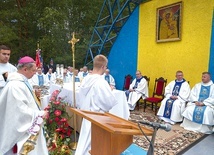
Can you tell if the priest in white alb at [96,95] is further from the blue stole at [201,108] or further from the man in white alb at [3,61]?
the blue stole at [201,108]

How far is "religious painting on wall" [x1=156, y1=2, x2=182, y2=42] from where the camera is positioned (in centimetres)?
619

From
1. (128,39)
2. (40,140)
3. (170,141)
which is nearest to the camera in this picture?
(40,140)

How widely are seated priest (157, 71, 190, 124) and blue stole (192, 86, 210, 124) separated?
17.9 inches

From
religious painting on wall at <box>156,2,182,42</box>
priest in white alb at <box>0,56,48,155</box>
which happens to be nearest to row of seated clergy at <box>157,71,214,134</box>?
religious painting on wall at <box>156,2,182,42</box>

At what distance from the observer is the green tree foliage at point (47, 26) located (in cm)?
1429

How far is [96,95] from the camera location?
2.72 meters

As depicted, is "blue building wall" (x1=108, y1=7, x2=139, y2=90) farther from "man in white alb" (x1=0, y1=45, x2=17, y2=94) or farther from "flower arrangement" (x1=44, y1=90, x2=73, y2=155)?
"man in white alb" (x1=0, y1=45, x2=17, y2=94)

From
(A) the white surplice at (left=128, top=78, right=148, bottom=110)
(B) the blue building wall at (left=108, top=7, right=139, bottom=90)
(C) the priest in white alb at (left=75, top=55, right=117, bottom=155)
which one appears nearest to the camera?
(C) the priest in white alb at (left=75, top=55, right=117, bottom=155)

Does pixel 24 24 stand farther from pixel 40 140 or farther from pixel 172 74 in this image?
pixel 40 140

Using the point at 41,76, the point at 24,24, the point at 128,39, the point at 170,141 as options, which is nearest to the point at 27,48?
the point at 24,24

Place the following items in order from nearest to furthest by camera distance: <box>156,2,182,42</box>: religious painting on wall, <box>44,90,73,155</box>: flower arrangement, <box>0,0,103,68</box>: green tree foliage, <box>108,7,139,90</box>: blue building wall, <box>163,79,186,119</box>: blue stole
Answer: <box>44,90,73,155</box>: flower arrangement
<box>163,79,186,119</box>: blue stole
<box>156,2,182,42</box>: religious painting on wall
<box>108,7,139,90</box>: blue building wall
<box>0,0,103,68</box>: green tree foliage

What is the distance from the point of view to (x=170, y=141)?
3928mm

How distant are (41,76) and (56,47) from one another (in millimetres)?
5987

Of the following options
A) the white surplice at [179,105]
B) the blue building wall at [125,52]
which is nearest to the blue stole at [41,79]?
the blue building wall at [125,52]
